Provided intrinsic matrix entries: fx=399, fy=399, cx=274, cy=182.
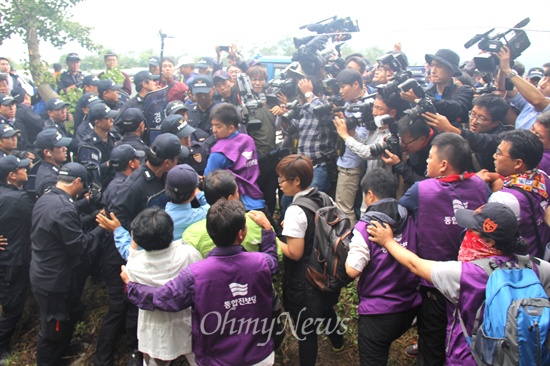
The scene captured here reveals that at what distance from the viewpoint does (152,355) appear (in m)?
2.80

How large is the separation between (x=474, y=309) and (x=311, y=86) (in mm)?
3485

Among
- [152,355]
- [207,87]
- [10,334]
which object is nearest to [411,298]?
[152,355]

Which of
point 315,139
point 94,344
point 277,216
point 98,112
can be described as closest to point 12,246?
point 94,344

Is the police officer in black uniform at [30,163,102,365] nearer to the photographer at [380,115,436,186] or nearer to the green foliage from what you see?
the photographer at [380,115,436,186]

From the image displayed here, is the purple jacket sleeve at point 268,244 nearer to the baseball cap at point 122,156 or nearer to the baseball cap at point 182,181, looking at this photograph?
the baseball cap at point 182,181

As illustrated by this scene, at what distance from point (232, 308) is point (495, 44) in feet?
12.0

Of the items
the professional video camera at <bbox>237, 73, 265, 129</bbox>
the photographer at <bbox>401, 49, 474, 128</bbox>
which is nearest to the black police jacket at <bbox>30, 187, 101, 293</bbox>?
the professional video camera at <bbox>237, 73, 265, 129</bbox>

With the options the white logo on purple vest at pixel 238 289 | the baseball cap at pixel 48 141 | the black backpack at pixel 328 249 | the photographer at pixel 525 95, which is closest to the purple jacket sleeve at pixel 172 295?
the white logo on purple vest at pixel 238 289

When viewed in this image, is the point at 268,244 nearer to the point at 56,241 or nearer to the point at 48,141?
the point at 56,241

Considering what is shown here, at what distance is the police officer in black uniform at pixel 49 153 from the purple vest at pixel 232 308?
2.70 meters

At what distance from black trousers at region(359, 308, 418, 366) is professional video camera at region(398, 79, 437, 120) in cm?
175

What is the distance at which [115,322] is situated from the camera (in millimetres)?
3740

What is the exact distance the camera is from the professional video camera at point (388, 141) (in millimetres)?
3797

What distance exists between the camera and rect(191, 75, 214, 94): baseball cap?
5.12 m
